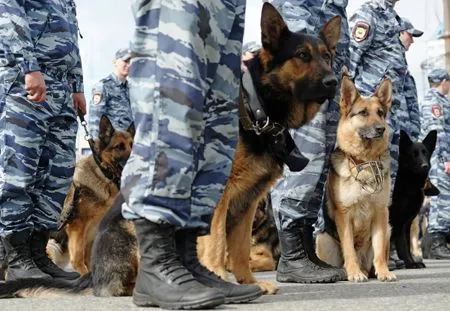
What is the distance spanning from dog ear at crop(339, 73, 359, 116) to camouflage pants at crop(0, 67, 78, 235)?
222 cm

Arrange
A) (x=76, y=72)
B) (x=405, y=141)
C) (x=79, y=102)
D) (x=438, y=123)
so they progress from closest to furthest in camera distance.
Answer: (x=76, y=72) → (x=79, y=102) → (x=405, y=141) → (x=438, y=123)

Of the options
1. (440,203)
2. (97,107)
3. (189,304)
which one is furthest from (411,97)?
(189,304)

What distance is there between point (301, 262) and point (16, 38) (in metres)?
2.26

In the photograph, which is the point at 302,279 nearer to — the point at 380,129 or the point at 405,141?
the point at 380,129

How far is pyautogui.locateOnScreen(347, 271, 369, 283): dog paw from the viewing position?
491cm

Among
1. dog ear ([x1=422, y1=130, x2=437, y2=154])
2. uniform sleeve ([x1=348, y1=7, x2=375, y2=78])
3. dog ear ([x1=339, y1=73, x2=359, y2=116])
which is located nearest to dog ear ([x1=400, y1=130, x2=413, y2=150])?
dog ear ([x1=422, y1=130, x2=437, y2=154])

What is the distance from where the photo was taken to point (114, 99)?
28.5ft

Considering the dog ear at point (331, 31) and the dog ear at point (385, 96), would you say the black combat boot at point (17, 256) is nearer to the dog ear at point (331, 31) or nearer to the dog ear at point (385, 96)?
the dog ear at point (331, 31)

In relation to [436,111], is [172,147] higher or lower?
higher

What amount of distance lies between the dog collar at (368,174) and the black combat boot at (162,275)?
297 centimetres

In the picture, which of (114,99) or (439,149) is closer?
(114,99)

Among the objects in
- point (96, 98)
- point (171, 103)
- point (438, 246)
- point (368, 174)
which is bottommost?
point (438, 246)

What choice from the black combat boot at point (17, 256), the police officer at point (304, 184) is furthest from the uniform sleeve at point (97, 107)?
the police officer at point (304, 184)

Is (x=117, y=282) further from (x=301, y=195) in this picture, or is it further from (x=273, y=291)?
(x=301, y=195)
